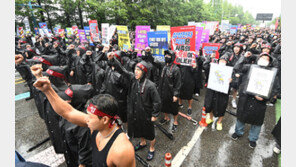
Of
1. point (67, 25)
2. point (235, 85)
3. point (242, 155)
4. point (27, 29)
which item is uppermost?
point (67, 25)

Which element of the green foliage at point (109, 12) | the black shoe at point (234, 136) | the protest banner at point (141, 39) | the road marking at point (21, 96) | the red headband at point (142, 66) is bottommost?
the black shoe at point (234, 136)

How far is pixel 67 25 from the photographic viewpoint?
21078 millimetres

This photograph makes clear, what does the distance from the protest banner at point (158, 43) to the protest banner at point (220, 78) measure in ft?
6.35

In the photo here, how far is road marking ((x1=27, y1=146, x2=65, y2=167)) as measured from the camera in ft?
12.0

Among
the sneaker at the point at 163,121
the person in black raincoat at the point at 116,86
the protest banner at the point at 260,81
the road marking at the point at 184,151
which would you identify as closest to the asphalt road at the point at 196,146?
the road marking at the point at 184,151

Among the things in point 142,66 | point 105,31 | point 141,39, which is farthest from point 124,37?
point 142,66

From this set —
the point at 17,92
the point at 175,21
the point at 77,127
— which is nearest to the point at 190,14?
the point at 175,21

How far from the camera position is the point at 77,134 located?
2.42 m

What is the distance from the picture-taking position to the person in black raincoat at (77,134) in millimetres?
2414

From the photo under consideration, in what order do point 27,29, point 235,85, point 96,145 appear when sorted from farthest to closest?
point 27,29 → point 235,85 → point 96,145

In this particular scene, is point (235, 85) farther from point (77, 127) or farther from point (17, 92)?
point (17, 92)

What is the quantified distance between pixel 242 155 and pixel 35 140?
5791 mm

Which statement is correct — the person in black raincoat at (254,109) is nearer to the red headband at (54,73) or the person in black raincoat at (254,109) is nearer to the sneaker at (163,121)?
the sneaker at (163,121)

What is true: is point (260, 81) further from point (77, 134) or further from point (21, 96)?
point (21, 96)
